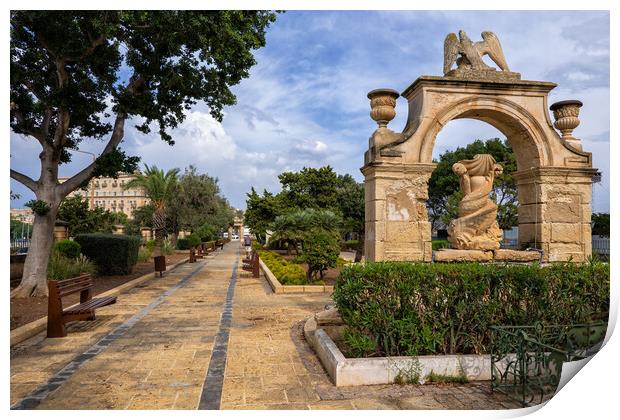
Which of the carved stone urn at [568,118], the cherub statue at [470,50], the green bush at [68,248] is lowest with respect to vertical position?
the green bush at [68,248]

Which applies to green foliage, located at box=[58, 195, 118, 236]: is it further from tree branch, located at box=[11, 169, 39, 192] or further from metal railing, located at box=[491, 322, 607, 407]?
metal railing, located at box=[491, 322, 607, 407]

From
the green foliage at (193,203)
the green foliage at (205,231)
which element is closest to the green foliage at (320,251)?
the green foliage at (193,203)

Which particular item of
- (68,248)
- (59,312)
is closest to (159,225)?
(68,248)

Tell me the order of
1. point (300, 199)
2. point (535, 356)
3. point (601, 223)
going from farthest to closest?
point (300, 199), point (601, 223), point (535, 356)

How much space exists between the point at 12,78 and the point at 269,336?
26.9ft

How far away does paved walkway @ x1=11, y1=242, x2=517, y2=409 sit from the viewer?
4164 millimetres

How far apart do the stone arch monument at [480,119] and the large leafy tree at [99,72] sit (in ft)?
16.6

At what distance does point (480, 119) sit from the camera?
761cm

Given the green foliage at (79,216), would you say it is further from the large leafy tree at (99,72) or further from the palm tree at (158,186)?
the large leafy tree at (99,72)

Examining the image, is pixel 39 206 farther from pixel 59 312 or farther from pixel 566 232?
pixel 566 232

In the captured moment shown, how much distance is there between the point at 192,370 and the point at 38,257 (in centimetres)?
752

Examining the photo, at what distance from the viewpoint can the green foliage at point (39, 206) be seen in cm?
1002

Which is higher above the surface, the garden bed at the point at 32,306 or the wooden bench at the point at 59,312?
the wooden bench at the point at 59,312
